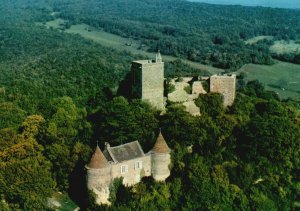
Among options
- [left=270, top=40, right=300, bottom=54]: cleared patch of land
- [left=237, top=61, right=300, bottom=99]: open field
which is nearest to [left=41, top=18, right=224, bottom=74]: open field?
[left=237, top=61, right=300, bottom=99]: open field

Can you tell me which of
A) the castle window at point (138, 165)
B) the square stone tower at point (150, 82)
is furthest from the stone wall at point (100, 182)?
the square stone tower at point (150, 82)

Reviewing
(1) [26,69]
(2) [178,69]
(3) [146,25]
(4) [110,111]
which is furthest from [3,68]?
(3) [146,25]

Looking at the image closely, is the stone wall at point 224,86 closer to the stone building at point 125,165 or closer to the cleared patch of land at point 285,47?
the stone building at point 125,165

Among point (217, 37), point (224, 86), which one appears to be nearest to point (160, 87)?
point (224, 86)

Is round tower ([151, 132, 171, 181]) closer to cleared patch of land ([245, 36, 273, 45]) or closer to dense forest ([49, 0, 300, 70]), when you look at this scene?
dense forest ([49, 0, 300, 70])

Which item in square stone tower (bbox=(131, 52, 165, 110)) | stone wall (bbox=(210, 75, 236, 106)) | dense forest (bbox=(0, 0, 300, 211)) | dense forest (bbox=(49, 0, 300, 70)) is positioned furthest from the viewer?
dense forest (bbox=(49, 0, 300, 70))

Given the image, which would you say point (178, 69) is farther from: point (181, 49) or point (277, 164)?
point (277, 164)
